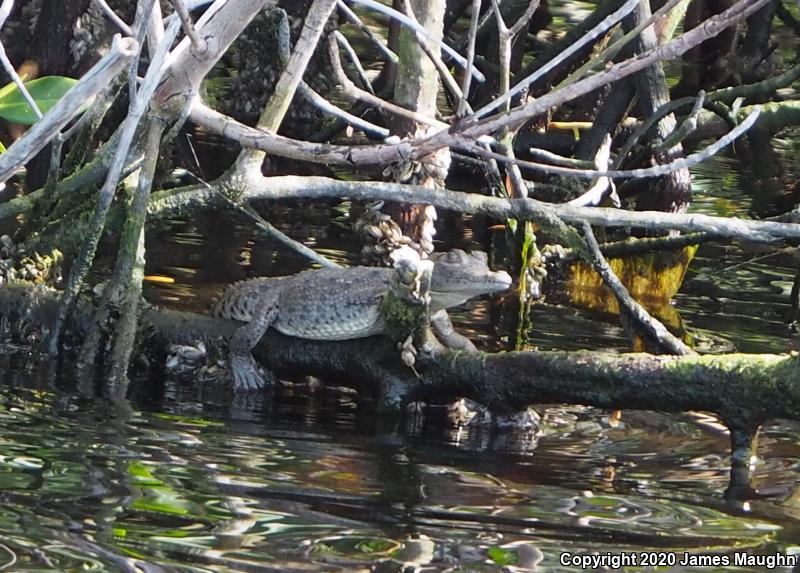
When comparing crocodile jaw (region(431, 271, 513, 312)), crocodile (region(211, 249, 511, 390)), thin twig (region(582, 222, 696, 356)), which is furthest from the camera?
crocodile jaw (region(431, 271, 513, 312))

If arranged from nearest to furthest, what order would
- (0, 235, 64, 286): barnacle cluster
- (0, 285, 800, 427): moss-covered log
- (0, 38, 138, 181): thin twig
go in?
(0, 38, 138, 181): thin twig → (0, 285, 800, 427): moss-covered log → (0, 235, 64, 286): barnacle cluster

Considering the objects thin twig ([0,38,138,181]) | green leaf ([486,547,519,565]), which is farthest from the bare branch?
thin twig ([0,38,138,181])

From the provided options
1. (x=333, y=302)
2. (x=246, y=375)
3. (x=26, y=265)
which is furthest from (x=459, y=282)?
(x=26, y=265)

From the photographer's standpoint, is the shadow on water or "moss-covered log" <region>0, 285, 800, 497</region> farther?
"moss-covered log" <region>0, 285, 800, 497</region>

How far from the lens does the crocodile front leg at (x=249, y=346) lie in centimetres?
505

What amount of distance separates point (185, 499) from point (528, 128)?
5940mm

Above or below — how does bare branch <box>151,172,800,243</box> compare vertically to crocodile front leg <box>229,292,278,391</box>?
above

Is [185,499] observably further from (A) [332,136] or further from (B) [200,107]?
(A) [332,136]

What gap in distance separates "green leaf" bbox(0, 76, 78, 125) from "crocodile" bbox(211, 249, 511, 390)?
1.32m

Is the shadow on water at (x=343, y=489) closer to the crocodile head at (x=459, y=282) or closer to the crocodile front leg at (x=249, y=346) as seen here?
the crocodile front leg at (x=249, y=346)

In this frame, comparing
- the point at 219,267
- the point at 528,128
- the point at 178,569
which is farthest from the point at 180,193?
the point at 528,128

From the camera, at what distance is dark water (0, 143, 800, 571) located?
311 cm

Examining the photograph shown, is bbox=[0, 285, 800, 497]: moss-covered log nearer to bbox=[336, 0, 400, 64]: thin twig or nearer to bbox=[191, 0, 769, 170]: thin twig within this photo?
bbox=[191, 0, 769, 170]: thin twig

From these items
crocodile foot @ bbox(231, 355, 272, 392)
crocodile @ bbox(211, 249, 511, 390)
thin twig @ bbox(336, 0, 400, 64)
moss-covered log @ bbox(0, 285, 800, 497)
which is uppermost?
thin twig @ bbox(336, 0, 400, 64)
